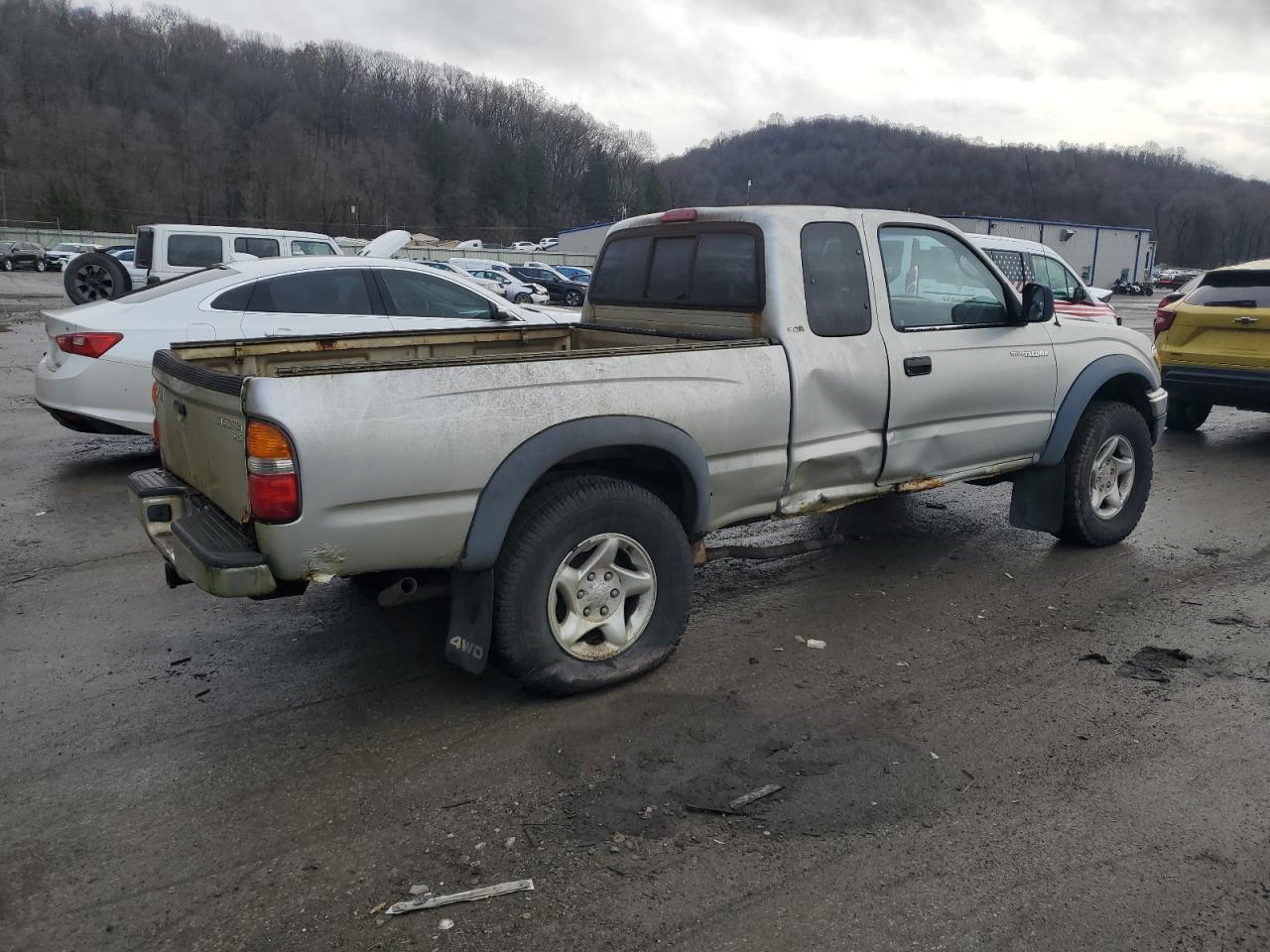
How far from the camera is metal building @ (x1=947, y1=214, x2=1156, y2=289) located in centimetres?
6538

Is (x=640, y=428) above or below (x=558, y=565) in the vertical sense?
above

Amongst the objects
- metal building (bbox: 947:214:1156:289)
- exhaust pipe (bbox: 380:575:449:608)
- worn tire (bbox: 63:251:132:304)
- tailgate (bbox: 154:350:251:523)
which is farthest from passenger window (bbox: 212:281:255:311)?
metal building (bbox: 947:214:1156:289)

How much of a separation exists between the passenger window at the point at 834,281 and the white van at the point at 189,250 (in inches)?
378

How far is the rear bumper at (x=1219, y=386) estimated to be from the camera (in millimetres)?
8656

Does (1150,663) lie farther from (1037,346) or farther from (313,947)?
(313,947)

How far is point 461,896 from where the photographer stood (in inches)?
105

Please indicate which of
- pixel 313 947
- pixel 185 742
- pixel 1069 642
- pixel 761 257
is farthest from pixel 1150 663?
pixel 185 742

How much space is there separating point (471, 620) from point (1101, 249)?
75248 millimetres

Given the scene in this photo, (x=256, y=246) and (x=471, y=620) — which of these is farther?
(x=256, y=246)

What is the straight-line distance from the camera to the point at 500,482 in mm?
3459

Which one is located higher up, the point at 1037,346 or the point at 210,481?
the point at 1037,346

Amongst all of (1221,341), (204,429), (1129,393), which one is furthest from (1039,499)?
(204,429)

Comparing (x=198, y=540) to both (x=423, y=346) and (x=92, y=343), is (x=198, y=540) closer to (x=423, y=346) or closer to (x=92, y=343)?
(x=423, y=346)

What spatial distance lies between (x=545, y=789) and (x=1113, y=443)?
167 inches
